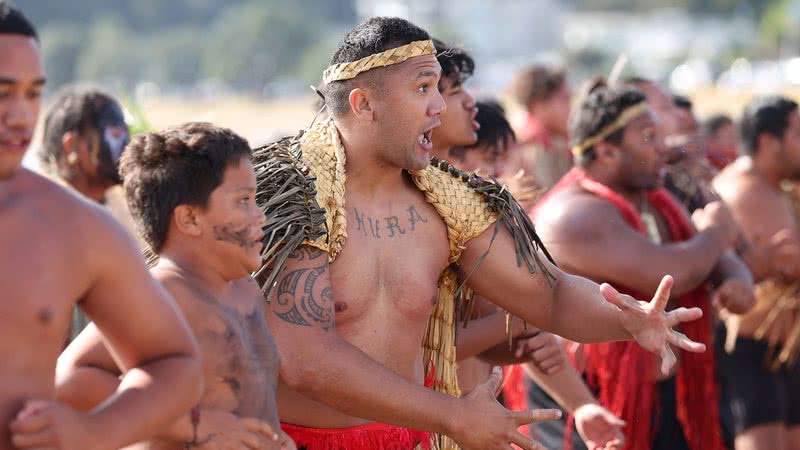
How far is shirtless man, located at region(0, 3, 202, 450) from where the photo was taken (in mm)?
3002

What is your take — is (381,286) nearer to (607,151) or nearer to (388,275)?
(388,275)

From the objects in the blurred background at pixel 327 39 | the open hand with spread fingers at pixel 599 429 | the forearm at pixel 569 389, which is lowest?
the blurred background at pixel 327 39

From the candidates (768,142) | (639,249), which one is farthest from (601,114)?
(768,142)

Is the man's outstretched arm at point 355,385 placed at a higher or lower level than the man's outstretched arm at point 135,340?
lower

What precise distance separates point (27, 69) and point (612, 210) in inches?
Result: 161

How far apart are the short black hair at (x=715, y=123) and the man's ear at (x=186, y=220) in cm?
864

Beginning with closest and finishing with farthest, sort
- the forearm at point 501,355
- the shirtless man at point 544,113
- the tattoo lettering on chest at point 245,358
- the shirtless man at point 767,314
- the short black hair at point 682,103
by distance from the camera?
the tattoo lettering on chest at point 245,358 → the forearm at point 501,355 → the shirtless man at point 767,314 → the short black hair at point 682,103 → the shirtless man at point 544,113

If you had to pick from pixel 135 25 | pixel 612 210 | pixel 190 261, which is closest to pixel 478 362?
pixel 612 210

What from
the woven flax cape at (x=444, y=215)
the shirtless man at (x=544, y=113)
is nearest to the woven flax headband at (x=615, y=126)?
the woven flax cape at (x=444, y=215)

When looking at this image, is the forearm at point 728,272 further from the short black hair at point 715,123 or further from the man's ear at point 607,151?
the short black hair at point 715,123

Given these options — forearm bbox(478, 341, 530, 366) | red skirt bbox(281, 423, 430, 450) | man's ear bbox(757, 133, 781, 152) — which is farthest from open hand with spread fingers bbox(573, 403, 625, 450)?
man's ear bbox(757, 133, 781, 152)

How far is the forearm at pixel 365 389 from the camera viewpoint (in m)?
4.42

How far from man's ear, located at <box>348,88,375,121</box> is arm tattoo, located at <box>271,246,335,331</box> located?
52 cm

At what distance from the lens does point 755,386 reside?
8578 mm
